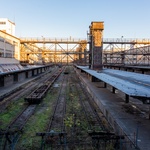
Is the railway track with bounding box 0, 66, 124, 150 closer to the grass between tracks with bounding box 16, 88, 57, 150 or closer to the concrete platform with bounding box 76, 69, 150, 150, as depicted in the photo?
the grass between tracks with bounding box 16, 88, 57, 150

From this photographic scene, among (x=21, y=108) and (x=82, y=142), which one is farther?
(x=21, y=108)

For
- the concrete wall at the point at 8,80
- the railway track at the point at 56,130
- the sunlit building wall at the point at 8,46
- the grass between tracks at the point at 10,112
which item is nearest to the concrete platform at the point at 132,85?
the railway track at the point at 56,130

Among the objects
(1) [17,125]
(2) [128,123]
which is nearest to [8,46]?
(1) [17,125]

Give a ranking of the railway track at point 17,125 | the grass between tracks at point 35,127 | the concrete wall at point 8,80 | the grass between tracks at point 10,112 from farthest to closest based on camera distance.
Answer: the concrete wall at point 8,80 → the grass between tracks at point 10,112 → the railway track at point 17,125 → the grass between tracks at point 35,127

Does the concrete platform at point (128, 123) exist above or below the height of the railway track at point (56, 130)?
above

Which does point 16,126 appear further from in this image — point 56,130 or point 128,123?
point 128,123

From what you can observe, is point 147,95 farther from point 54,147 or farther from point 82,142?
point 54,147

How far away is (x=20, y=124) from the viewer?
426 inches

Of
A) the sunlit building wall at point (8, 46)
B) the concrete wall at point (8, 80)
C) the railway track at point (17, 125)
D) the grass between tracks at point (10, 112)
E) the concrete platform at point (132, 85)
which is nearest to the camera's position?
the railway track at point (17, 125)

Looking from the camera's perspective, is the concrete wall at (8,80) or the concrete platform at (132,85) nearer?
the concrete platform at (132,85)

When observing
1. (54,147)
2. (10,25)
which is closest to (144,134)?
(54,147)

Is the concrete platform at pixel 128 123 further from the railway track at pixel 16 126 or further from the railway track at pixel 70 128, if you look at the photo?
the railway track at pixel 16 126

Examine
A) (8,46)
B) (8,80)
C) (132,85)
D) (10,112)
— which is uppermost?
(8,46)

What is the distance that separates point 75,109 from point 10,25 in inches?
3309
